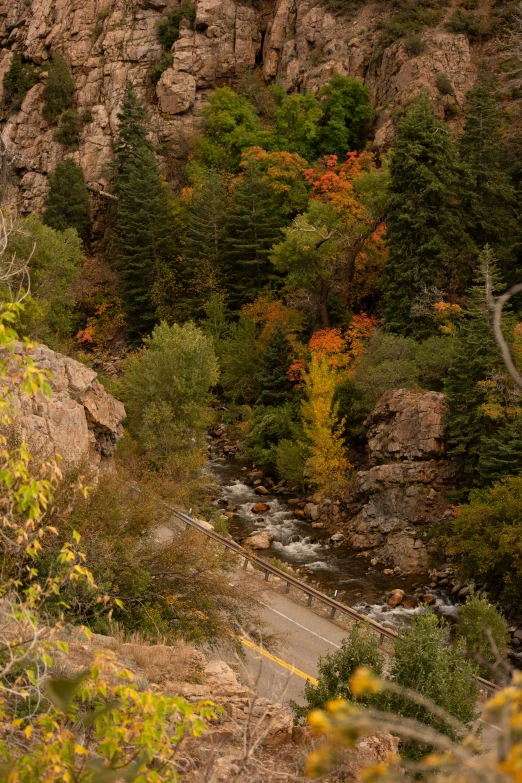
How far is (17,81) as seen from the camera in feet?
190

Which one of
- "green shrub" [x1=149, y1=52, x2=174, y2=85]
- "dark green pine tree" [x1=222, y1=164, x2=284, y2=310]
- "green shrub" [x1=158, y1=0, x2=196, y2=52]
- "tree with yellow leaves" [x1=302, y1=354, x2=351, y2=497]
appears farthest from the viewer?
"green shrub" [x1=158, y1=0, x2=196, y2=52]

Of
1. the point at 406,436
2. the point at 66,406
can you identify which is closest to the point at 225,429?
the point at 406,436

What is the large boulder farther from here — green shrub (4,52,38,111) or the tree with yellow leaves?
green shrub (4,52,38,111)

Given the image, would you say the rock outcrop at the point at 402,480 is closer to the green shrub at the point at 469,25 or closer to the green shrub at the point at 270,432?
the green shrub at the point at 270,432

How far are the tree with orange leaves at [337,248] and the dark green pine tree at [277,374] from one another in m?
→ 2.35

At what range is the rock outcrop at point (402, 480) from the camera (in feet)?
97.2

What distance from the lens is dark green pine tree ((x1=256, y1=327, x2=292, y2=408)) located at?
38.2 metres

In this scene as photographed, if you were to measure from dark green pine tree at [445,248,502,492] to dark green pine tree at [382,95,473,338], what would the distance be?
4.94 meters

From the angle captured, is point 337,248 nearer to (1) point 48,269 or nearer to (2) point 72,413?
(1) point 48,269

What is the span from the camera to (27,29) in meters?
59.6

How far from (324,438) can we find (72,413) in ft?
45.1

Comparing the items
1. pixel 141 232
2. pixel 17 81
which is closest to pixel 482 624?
pixel 141 232

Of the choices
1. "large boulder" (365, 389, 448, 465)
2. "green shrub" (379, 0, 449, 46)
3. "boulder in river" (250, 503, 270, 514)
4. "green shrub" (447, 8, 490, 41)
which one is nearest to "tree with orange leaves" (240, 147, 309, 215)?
"green shrub" (379, 0, 449, 46)

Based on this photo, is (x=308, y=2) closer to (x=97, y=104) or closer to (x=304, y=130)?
(x=304, y=130)
